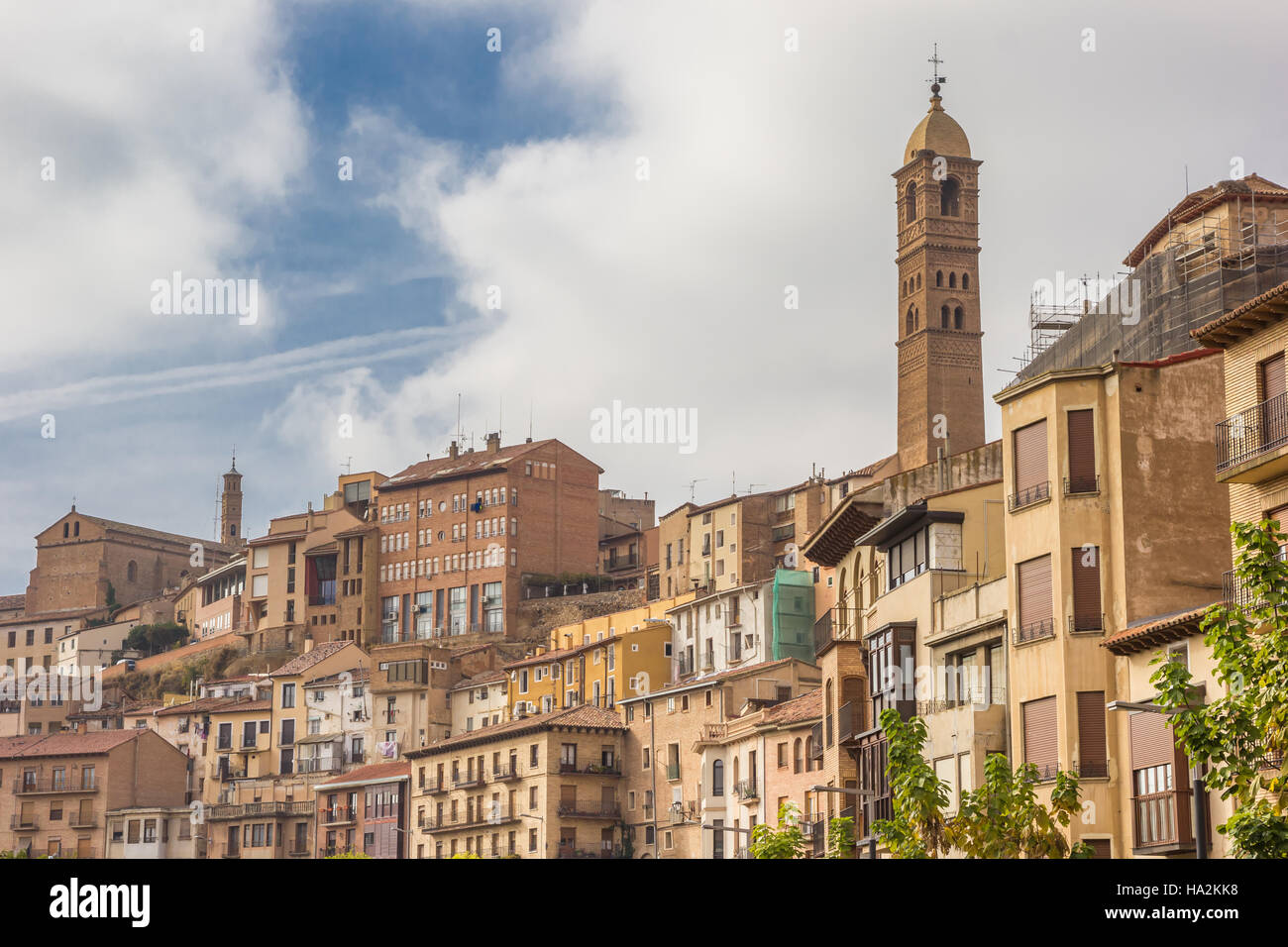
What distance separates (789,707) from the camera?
248 feet

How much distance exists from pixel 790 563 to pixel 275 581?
53.0 metres

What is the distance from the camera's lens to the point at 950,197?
5103 inches

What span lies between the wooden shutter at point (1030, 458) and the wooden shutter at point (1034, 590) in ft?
6.25

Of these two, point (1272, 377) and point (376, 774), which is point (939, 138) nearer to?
point (376, 774)

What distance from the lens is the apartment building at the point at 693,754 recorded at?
8188cm

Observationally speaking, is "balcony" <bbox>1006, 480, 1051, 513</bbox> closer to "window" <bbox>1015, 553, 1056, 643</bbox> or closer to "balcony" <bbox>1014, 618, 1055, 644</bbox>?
"window" <bbox>1015, 553, 1056, 643</bbox>

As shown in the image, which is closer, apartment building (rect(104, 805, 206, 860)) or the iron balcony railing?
the iron balcony railing

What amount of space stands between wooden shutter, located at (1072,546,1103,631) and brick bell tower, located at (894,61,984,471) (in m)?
75.5

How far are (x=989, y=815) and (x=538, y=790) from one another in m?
62.7

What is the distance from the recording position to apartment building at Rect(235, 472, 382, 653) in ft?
481

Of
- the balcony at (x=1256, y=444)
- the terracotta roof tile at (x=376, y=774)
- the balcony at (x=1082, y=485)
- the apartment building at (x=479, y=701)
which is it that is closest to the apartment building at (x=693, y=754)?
the terracotta roof tile at (x=376, y=774)

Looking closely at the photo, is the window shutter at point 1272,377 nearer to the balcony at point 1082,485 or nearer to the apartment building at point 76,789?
the balcony at point 1082,485

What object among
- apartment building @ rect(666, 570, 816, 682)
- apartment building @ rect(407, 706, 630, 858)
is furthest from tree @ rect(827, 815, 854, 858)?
apartment building @ rect(666, 570, 816, 682)
